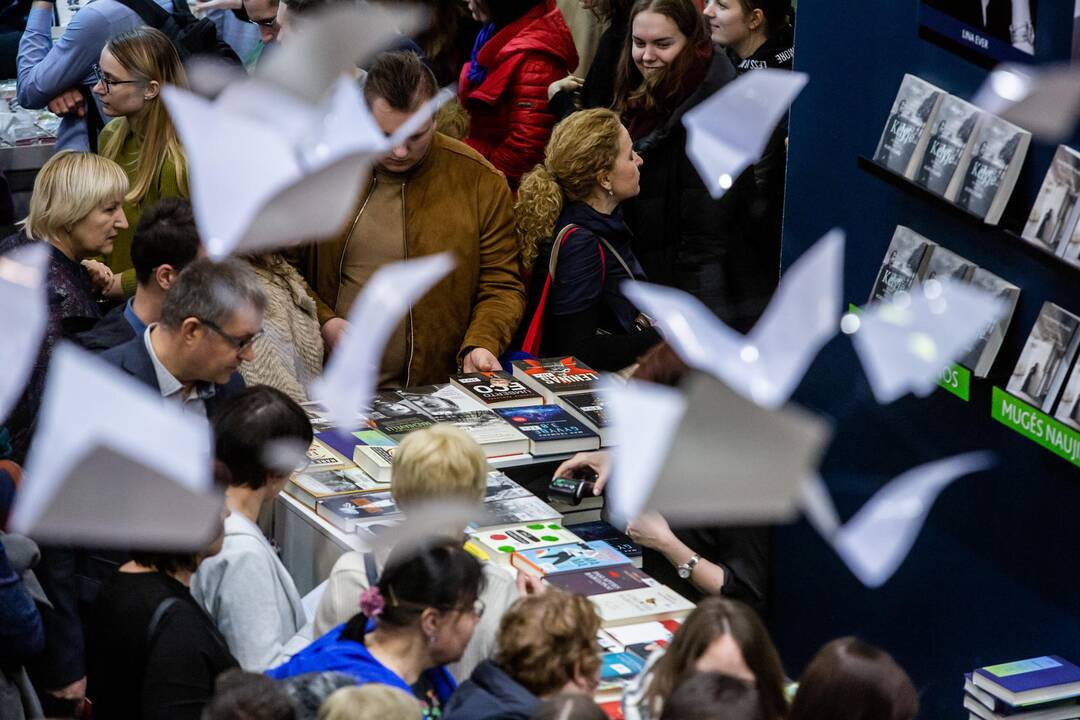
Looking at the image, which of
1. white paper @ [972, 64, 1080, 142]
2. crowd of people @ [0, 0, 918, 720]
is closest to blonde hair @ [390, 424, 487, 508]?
crowd of people @ [0, 0, 918, 720]

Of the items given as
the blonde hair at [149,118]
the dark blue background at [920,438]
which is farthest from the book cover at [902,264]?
the blonde hair at [149,118]

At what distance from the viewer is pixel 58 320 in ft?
9.69

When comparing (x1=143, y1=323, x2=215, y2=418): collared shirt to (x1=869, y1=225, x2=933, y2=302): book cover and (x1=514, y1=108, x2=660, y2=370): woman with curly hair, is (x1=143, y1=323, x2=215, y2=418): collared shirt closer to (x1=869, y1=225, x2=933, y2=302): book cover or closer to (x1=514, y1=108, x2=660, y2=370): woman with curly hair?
(x1=514, y1=108, x2=660, y2=370): woman with curly hair

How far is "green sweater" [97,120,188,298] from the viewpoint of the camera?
11.7 ft

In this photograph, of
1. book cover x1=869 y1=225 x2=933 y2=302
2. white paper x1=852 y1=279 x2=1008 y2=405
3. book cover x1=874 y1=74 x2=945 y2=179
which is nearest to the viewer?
white paper x1=852 y1=279 x2=1008 y2=405

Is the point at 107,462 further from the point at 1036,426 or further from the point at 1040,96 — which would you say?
the point at 1036,426

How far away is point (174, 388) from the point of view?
105 inches

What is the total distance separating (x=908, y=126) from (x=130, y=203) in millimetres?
2057

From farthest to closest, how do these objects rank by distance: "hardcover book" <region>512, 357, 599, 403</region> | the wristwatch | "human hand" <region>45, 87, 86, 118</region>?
"human hand" <region>45, 87, 86, 118</region>
"hardcover book" <region>512, 357, 599, 403</region>
the wristwatch

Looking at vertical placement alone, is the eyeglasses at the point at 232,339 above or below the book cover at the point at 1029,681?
above

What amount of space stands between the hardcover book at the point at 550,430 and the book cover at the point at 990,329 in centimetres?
97

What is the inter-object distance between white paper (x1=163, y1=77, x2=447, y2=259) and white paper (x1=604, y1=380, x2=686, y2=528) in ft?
0.50

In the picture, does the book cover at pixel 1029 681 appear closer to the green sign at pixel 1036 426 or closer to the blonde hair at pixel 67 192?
the green sign at pixel 1036 426

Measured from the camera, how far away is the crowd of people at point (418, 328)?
2.07 m
